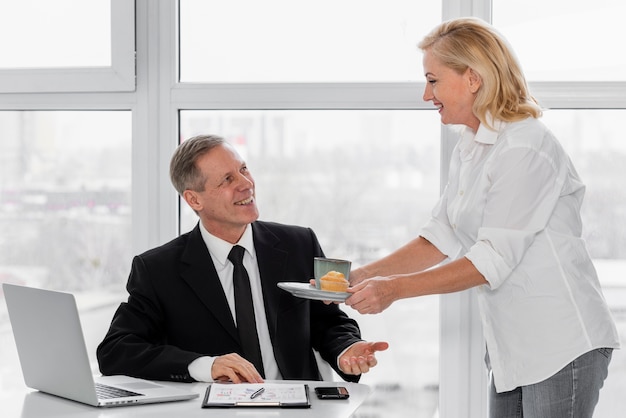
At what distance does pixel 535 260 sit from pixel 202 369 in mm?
873

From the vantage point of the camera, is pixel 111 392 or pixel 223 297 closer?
pixel 111 392

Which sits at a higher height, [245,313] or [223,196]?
[223,196]

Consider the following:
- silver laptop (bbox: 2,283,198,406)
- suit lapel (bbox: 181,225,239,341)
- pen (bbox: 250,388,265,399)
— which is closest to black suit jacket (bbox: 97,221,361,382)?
suit lapel (bbox: 181,225,239,341)

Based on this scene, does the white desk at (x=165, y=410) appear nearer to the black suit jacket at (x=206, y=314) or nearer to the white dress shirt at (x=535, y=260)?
the black suit jacket at (x=206, y=314)

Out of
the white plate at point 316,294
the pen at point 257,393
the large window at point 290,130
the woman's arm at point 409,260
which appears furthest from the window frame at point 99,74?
the pen at point 257,393

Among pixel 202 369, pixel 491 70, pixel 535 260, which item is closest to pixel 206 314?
pixel 202 369

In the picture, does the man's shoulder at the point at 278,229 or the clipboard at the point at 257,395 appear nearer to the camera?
the clipboard at the point at 257,395

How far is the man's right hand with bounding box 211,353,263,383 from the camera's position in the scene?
6.56 feet

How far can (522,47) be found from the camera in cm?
282

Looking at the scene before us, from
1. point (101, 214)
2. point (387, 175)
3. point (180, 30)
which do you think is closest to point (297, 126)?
point (387, 175)

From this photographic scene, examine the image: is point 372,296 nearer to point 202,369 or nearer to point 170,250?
point 202,369

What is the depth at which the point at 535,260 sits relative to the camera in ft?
6.84

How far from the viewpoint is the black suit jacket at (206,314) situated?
7.59ft

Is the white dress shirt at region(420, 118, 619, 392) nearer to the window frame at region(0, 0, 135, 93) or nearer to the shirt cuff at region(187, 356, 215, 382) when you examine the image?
the shirt cuff at region(187, 356, 215, 382)
